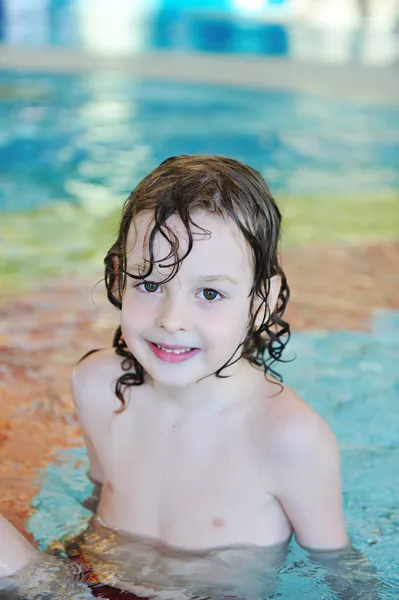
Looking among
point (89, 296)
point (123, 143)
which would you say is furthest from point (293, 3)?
point (89, 296)

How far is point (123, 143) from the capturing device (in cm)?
689

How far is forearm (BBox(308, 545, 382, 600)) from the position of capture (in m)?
1.99

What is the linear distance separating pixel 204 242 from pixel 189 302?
0.11 metres

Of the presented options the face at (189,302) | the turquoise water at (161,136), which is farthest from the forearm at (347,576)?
the turquoise water at (161,136)

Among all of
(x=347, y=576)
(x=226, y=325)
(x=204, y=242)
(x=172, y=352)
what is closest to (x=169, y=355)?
(x=172, y=352)

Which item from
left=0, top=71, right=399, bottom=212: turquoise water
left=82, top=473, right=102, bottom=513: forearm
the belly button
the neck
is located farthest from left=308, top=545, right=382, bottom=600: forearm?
left=0, top=71, right=399, bottom=212: turquoise water

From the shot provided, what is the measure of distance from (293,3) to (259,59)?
132 inches

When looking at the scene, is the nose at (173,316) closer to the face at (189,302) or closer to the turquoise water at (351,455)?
the face at (189,302)

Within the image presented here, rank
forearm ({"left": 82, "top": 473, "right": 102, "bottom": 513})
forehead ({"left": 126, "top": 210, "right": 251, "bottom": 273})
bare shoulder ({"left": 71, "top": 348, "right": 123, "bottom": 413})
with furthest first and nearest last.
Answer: forearm ({"left": 82, "top": 473, "right": 102, "bottom": 513}) → bare shoulder ({"left": 71, "top": 348, "right": 123, "bottom": 413}) → forehead ({"left": 126, "top": 210, "right": 251, "bottom": 273})

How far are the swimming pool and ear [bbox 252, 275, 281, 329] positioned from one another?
495mm

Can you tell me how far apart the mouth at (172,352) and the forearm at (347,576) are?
1.62ft

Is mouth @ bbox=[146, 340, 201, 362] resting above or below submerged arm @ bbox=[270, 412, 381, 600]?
above

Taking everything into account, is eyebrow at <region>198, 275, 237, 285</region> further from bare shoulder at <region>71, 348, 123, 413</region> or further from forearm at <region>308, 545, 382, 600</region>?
forearm at <region>308, 545, 382, 600</region>

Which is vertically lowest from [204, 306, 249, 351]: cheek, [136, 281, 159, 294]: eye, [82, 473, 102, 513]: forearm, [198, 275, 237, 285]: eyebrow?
[82, 473, 102, 513]: forearm
